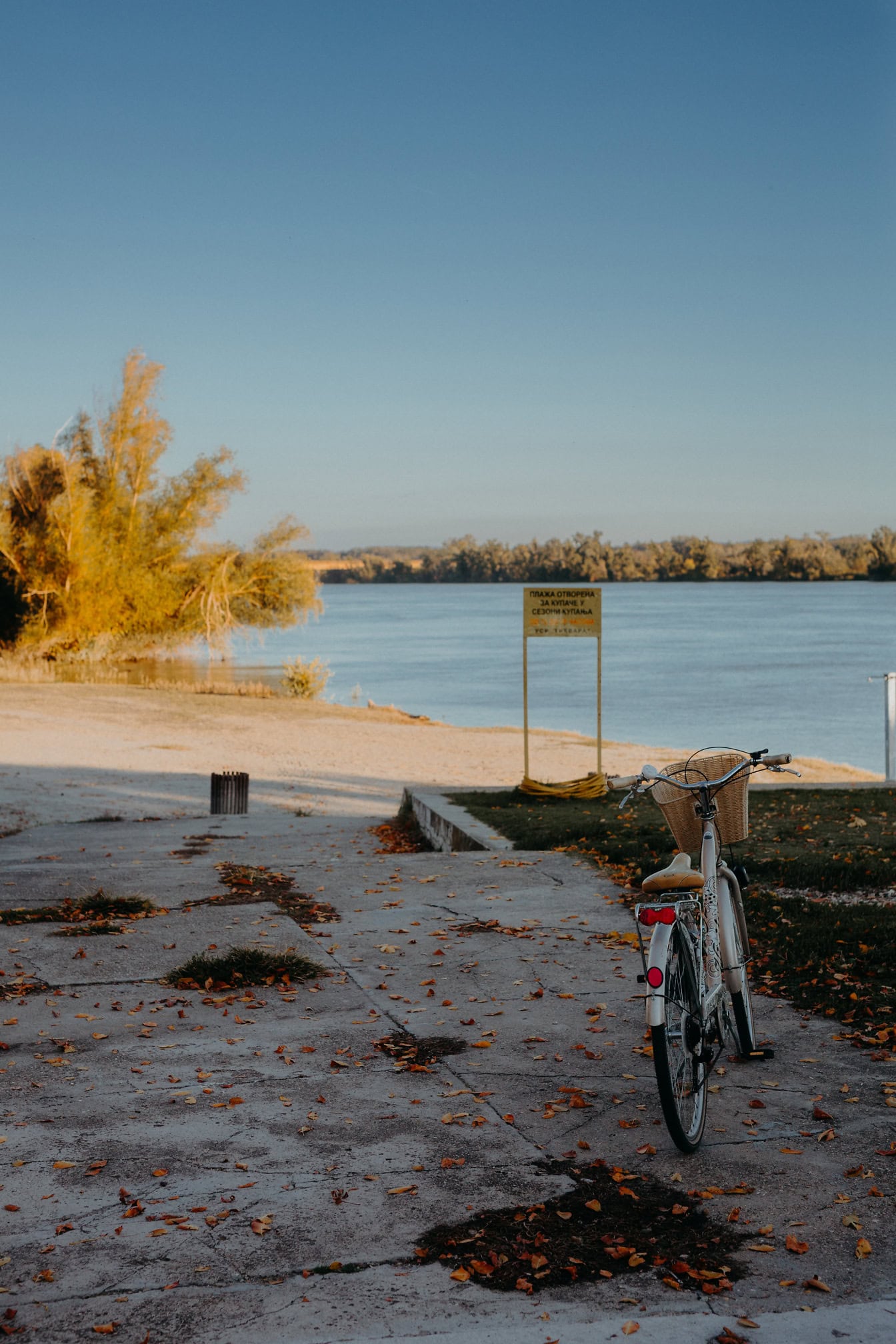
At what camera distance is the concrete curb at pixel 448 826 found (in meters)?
10.4

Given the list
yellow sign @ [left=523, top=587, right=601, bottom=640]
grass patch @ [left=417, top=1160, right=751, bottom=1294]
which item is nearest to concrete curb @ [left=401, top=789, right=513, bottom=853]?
yellow sign @ [left=523, top=587, right=601, bottom=640]

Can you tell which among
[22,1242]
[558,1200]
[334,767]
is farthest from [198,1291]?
[334,767]

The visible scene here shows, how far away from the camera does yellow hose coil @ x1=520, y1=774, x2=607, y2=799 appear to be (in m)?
12.8

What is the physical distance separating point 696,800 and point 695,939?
0.51 m

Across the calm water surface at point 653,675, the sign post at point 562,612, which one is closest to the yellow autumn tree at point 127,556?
the calm water surface at point 653,675

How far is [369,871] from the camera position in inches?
364

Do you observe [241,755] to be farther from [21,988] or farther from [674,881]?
[674,881]

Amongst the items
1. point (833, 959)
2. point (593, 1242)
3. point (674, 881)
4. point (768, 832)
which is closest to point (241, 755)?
point (768, 832)

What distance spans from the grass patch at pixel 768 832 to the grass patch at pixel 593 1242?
15.5ft

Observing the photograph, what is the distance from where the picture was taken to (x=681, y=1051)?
13.0 ft

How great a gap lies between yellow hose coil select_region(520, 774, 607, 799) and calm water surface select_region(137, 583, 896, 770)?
18.3 meters

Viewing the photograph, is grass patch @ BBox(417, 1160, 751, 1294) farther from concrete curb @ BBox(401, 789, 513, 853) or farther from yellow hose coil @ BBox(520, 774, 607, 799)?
yellow hose coil @ BBox(520, 774, 607, 799)

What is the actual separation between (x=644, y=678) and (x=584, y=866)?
48.5 meters

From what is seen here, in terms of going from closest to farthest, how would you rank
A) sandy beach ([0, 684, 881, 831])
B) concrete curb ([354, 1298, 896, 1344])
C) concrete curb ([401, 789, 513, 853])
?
1. concrete curb ([354, 1298, 896, 1344])
2. concrete curb ([401, 789, 513, 853])
3. sandy beach ([0, 684, 881, 831])
